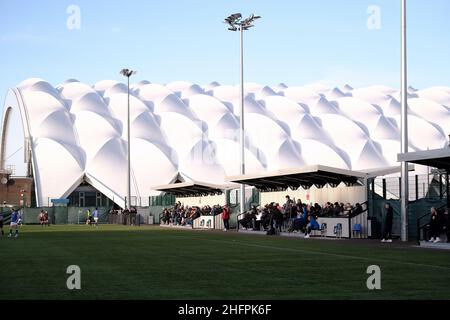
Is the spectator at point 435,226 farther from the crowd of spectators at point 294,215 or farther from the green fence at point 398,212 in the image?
the crowd of spectators at point 294,215

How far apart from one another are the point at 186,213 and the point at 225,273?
3992 centimetres

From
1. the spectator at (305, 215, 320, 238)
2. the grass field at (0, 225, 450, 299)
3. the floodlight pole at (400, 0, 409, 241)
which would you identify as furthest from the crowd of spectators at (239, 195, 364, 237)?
the grass field at (0, 225, 450, 299)

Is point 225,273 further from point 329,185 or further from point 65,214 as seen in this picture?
point 65,214

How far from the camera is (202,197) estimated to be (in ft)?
199

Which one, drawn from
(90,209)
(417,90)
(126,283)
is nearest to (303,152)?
(90,209)

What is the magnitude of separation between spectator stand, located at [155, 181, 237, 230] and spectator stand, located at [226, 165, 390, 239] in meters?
6.04

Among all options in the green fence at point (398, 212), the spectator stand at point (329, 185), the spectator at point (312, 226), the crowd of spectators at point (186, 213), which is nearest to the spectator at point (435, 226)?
the green fence at point (398, 212)

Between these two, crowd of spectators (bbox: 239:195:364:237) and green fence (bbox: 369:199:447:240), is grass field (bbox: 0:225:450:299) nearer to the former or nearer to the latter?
green fence (bbox: 369:199:447:240)

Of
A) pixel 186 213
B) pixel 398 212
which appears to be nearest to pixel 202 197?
pixel 186 213

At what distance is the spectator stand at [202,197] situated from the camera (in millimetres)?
51984

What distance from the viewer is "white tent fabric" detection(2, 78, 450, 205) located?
79000 millimetres

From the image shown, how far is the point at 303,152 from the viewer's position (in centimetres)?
8356
